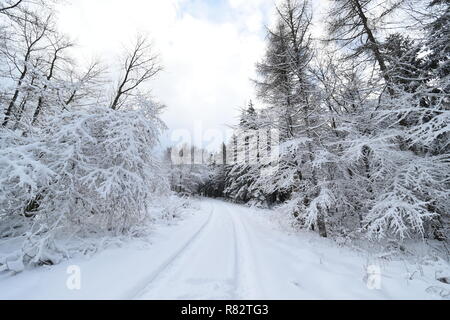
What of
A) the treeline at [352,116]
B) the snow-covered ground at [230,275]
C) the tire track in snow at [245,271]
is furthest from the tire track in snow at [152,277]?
the treeline at [352,116]

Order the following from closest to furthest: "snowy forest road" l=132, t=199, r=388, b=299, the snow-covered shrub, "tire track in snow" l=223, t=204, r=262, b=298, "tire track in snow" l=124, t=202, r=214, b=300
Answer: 1. "tire track in snow" l=124, t=202, r=214, b=300
2. "snowy forest road" l=132, t=199, r=388, b=299
3. "tire track in snow" l=223, t=204, r=262, b=298
4. the snow-covered shrub

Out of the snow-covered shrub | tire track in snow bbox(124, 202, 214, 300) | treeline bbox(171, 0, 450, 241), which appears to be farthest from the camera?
treeline bbox(171, 0, 450, 241)

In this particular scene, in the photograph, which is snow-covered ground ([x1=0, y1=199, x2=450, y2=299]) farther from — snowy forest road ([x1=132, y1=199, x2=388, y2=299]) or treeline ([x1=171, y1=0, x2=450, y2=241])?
treeline ([x1=171, y1=0, x2=450, y2=241])

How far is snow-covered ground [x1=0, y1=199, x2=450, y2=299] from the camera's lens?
11.5 ft

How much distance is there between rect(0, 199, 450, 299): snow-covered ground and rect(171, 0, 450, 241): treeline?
142 centimetres

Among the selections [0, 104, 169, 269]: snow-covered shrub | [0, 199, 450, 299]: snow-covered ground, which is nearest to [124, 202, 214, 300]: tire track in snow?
[0, 199, 450, 299]: snow-covered ground

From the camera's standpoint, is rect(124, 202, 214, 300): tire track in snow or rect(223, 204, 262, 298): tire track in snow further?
rect(223, 204, 262, 298): tire track in snow

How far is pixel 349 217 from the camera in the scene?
8789 mm

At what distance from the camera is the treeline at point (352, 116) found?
596cm

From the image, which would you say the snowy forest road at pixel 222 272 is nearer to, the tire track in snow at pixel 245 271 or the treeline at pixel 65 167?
the tire track in snow at pixel 245 271

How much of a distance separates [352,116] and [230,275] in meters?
7.25

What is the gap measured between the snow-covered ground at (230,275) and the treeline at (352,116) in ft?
4.67
